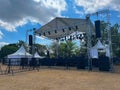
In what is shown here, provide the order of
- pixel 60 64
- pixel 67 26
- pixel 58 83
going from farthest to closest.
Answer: pixel 60 64 → pixel 67 26 → pixel 58 83

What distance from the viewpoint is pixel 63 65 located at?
77.6 feet

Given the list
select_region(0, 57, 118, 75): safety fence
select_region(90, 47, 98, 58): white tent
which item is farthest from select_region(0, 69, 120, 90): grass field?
select_region(90, 47, 98, 58): white tent

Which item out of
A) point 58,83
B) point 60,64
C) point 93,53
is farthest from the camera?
point 60,64

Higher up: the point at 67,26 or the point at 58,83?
the point at 67,26

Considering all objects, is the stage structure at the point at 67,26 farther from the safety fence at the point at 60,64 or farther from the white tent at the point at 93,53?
the safety fence at the point at 60,64

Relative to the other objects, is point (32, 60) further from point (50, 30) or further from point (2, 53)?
point (2, 53)

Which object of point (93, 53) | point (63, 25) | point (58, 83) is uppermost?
point (63, 25)

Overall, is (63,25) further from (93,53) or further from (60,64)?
(93,53)

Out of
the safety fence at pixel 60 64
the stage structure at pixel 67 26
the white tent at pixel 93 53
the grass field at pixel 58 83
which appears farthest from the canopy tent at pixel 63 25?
the grass field at pixel 58 83

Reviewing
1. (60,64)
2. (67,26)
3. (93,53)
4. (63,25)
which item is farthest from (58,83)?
(63,25)

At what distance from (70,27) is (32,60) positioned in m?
4.98

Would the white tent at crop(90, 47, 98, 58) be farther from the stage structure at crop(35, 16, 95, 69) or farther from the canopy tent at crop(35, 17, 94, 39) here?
the canopy tent at crop(35, 17, 94, 39)

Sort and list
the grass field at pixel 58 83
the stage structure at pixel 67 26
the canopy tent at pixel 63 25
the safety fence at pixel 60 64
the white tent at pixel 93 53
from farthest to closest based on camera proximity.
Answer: the canopy tent at pixel 63 25 < the stage structure at pixel 67 26 < the white tent at pixel 93 53 < the safety fence at pixel 60 64 < the grass field at pixel 58 83

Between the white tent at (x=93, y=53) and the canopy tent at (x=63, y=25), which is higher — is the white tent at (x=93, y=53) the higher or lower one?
the lower one
